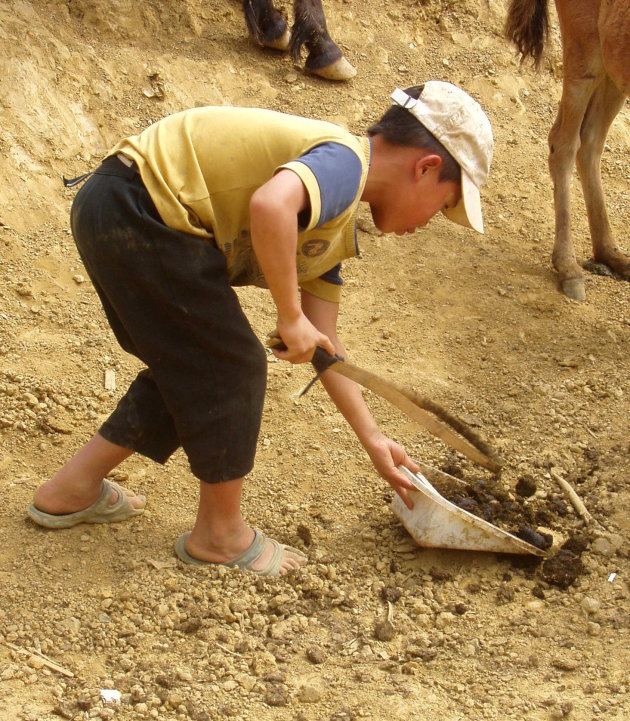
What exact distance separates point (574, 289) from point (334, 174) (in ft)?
9.70

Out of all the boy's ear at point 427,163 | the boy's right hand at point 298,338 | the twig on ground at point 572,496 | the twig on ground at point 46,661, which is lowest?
the twig on ground at point 46,661

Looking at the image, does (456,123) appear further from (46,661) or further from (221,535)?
(46,661)

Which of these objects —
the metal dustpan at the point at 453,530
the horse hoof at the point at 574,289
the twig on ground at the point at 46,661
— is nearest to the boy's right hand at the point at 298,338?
the metal dustpan at the point at 453,530

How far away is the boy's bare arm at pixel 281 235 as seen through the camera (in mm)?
2078

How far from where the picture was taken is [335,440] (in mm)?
3762

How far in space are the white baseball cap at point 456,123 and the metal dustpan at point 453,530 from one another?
0.99m

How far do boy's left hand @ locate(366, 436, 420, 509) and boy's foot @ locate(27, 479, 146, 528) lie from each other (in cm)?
90

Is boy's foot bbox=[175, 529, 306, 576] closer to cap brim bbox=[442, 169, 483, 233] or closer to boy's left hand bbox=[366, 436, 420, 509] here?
boy's left hand bbox=[366, 436, 420, 509]

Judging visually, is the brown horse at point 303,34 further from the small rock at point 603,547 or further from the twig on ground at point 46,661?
the twig on ground at point 46,661

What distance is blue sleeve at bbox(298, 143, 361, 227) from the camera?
2.18 m

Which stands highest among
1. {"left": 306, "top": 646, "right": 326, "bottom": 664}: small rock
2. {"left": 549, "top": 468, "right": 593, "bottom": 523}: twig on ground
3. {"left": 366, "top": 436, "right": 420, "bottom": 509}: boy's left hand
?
{"left": 366, "top": 436, "right": 420, "bottom": 509}: boy's left hand

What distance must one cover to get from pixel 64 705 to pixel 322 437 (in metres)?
1.66

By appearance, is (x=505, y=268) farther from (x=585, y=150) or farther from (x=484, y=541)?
(x=484, y=541)

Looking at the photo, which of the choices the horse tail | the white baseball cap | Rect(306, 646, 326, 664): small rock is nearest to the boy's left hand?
Rect(306, 646, 326, 664): small rock
